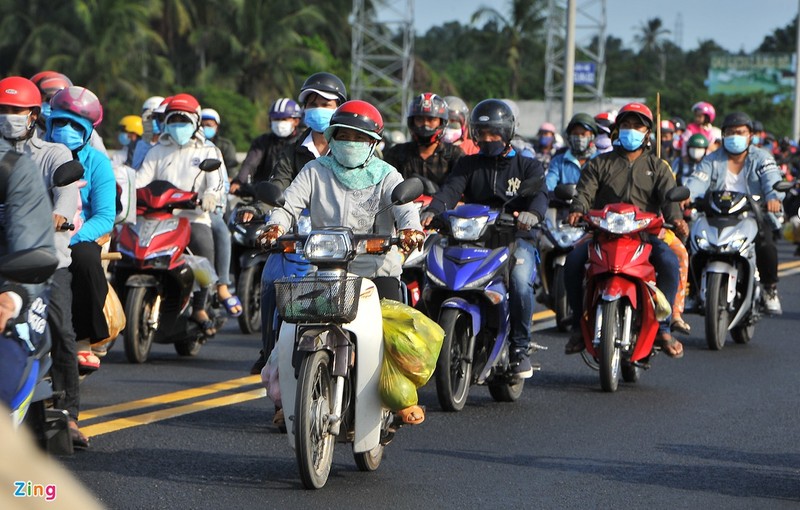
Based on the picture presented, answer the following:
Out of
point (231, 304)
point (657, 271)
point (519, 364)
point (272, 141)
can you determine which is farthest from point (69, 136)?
point (272, 141)

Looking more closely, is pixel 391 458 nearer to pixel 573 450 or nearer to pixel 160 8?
pixel 573 450

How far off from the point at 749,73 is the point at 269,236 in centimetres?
9959

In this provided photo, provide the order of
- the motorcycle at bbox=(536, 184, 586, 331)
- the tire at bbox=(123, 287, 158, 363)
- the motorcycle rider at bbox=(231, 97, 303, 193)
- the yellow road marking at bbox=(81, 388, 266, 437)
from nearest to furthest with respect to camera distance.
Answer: the yellow road marking at bbox=(81, 388, 266, 437), the tire at bbox=(123, 287, 158, 363), the motorcycle rider at bbox=(231, 97, 303, 193), the motorcycle at bbox=(536, 184, 586, 331)

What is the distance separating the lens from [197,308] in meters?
11.0

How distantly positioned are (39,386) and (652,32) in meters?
141

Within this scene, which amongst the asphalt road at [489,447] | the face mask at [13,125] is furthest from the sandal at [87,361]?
the face mask at [13,125]

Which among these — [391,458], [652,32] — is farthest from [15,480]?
[652,32]

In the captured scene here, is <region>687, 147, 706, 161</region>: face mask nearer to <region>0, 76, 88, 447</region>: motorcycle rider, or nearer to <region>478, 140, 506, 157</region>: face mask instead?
<region>478, 140, 506, 157</region>: face mask

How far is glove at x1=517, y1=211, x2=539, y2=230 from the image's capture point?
873 centimetres

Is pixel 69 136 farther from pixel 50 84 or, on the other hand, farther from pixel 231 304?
pixel 231 304

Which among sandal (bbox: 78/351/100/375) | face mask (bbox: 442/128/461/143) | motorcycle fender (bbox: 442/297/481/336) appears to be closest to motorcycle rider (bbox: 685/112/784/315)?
face mask (bbox: 442/128/461/143)

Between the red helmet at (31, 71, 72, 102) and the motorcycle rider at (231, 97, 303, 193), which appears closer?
the red helmet at (31, 71, 72, 102)

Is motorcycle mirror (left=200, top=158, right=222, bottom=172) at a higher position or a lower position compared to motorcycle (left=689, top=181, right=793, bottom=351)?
higher

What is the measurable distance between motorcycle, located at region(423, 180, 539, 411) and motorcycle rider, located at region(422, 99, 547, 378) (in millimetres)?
79
